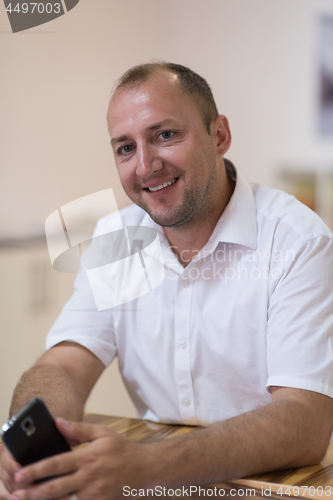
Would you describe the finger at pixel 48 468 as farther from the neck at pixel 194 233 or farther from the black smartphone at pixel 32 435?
the neck at pixel 194 233

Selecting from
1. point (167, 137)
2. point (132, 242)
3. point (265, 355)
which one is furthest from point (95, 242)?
point (265, 355)

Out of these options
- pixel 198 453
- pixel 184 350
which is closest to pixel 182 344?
pixel 184 350

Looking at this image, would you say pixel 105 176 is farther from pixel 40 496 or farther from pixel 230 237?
pixel 40 496

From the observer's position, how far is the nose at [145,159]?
22.9 inches

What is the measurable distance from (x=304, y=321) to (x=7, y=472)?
1.16ft

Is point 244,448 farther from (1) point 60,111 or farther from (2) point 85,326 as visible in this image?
(1) point 60,111

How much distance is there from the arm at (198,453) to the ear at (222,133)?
0.37 metres

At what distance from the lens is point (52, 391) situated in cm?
62

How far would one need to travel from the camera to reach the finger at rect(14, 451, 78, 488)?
37 centimetres

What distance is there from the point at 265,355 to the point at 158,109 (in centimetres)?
35

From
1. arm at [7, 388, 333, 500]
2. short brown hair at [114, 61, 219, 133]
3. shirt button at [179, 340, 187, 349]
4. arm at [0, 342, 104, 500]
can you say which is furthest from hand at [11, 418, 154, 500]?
short brown hair at [114, 61, 219, 133]

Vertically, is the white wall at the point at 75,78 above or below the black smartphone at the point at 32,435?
above

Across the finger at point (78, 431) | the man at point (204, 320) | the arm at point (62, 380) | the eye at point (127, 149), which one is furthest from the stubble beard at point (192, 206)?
the finger at point (78, 431)

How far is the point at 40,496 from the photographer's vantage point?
38 cm
